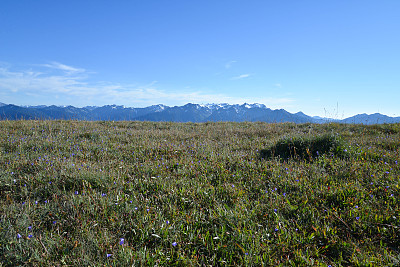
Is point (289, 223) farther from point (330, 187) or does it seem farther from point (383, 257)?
point (330, 187)

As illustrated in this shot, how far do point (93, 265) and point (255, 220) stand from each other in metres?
2.17

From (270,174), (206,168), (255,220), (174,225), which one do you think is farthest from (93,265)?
(270,174)

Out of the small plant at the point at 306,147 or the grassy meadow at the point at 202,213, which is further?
the small plant at the point at 306,147

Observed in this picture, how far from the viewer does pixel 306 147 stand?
599cm

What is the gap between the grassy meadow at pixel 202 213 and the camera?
2297 mm

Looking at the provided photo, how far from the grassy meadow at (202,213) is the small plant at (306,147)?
1.65ft

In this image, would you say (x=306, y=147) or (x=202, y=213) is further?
(x=306, y=147)

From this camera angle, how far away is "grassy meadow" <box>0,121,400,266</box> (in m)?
2.30

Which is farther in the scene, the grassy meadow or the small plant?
the small plant

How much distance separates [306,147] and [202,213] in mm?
4401

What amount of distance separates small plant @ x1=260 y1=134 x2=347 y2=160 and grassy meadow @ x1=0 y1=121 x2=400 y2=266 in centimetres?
50

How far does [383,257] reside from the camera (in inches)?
89.4

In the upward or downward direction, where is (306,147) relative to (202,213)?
upward

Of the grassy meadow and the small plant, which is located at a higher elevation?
the small plant
